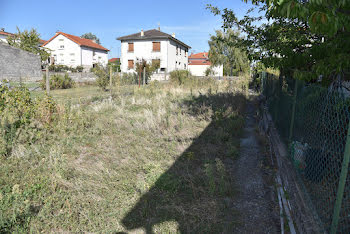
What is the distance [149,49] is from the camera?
34.5 meters

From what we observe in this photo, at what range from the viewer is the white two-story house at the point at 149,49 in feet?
111

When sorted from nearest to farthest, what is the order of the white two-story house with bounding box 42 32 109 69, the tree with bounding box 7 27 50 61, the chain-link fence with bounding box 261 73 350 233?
the chain-link fence with bounding box 261 73 350 233, the tree with bounding box 7 27 50 61, the white two-story house with bounding box 42 32 109 69

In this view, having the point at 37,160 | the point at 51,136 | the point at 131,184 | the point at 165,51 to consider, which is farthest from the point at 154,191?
the point at 165,51

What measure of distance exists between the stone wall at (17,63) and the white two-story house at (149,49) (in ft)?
38.3

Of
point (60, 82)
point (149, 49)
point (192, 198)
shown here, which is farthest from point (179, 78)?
point (149, 49)

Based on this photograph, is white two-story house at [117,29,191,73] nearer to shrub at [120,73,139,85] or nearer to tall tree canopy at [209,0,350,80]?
shrub at [120,73,139,85]

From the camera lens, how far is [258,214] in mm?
3256

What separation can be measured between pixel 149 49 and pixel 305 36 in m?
32.2

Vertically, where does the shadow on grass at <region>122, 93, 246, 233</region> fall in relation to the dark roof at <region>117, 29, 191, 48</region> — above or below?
below

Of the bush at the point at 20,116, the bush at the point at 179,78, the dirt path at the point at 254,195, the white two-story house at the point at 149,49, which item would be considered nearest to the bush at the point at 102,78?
the bush at the point at 179,78

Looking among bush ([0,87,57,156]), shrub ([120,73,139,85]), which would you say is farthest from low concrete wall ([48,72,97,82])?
bush ([0,87,57,156])

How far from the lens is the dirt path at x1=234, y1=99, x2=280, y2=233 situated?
9.95ft

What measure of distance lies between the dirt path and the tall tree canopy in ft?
5.91

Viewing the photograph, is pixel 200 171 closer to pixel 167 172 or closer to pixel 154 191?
pixel 167 172
